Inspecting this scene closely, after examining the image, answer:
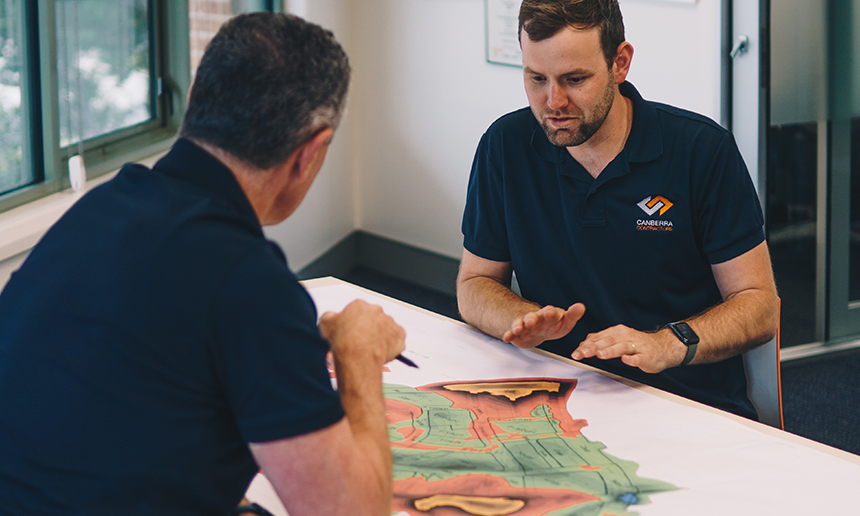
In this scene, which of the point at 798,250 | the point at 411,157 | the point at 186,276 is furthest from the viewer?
the point at 411,157

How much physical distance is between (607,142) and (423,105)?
2326 millimetres

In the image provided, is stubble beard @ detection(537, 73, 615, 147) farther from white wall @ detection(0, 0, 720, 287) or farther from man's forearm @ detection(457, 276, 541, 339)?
white wall @ detection(0, 0, 720, 287)

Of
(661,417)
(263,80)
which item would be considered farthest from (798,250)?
(263,80)

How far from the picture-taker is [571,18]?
158 centimetres

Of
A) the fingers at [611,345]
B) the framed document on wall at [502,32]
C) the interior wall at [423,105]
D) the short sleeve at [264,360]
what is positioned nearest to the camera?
the short sleeve at [264,360]

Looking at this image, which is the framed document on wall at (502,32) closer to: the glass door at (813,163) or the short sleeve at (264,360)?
the glass door at (813,163)

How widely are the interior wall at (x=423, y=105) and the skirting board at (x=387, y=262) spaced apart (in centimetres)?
5

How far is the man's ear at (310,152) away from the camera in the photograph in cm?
93

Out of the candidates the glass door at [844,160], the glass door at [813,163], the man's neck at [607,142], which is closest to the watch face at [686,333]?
the man's neck at [607,142]

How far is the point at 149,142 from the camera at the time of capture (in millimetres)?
3230

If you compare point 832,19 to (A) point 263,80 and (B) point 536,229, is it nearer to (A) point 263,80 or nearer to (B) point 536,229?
(B) point 536,229

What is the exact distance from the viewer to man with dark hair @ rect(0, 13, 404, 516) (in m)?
0.82

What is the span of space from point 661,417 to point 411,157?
2.83 m

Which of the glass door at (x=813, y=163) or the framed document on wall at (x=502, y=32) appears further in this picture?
the framed document on wall at (x=502, y=32)
